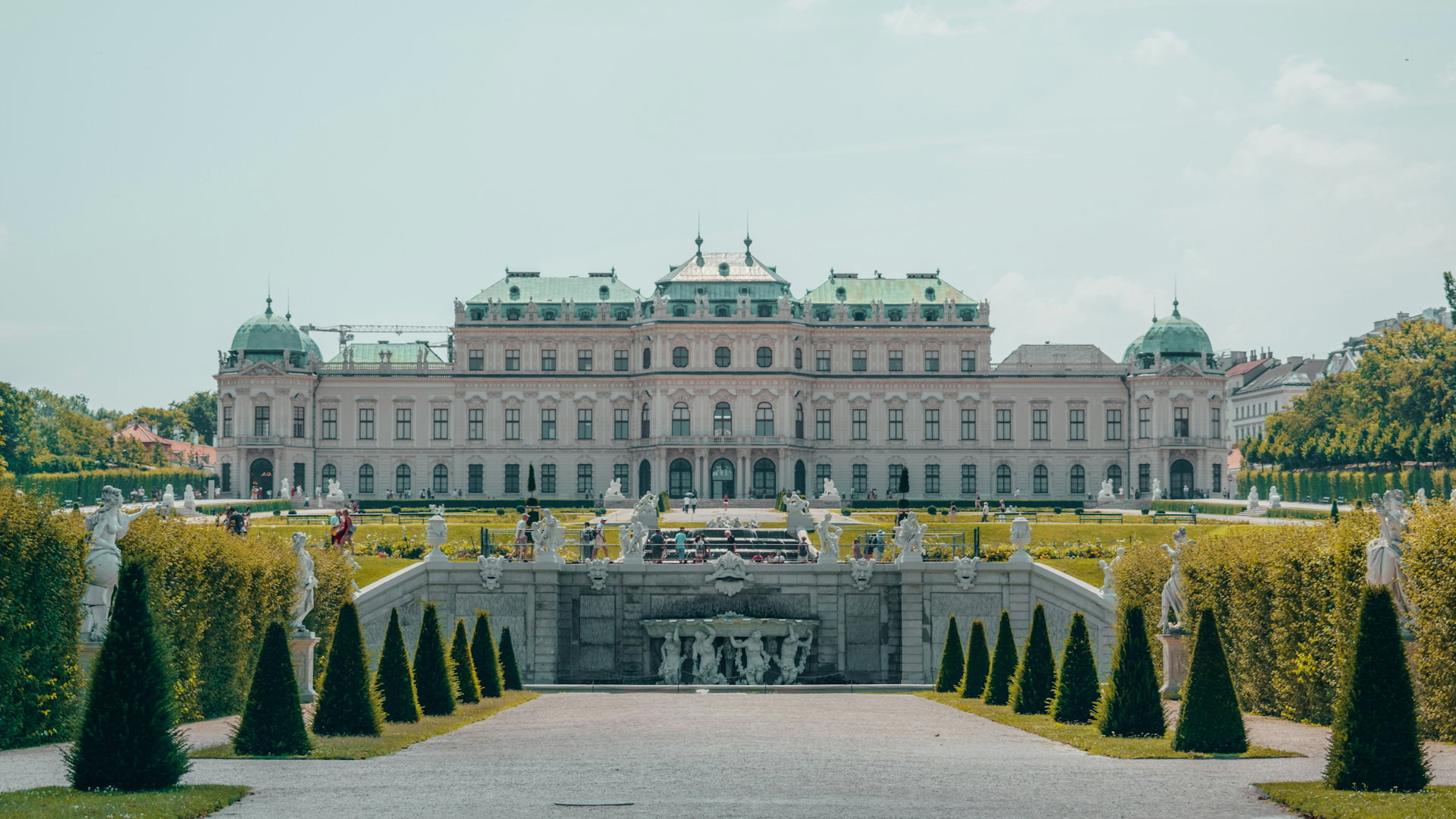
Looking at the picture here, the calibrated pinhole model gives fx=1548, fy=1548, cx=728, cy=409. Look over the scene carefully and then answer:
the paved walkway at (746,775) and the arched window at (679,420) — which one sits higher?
the arched window at (679,420)

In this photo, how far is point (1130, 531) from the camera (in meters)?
55.5

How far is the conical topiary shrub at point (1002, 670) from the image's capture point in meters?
28.7

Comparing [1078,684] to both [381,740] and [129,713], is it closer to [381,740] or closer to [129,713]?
[381,740]

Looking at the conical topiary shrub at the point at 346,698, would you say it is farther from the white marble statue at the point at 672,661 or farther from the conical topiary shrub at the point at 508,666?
the white marble statue at the point at 672,661

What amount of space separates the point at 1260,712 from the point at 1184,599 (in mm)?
2453

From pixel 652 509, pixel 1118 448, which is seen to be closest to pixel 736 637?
pixel 652 509

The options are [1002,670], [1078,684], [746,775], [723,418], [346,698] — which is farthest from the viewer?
[723,418]

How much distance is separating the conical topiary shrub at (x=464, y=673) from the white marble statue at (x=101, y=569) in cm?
708

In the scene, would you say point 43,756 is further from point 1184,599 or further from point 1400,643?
point 1184,599

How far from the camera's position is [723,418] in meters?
85.1

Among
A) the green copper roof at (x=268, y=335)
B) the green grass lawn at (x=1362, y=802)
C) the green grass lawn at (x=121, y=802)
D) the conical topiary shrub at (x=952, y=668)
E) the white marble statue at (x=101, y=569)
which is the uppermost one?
the green copper roof at (x=268, y=335)

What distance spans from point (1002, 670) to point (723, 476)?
56.3 metres

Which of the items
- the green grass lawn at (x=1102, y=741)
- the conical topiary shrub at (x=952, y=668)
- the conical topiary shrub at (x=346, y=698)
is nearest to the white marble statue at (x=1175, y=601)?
the green grass lawn at (x=1102, y=741)

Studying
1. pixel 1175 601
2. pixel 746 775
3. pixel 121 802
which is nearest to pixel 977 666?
pixel 1175 601
